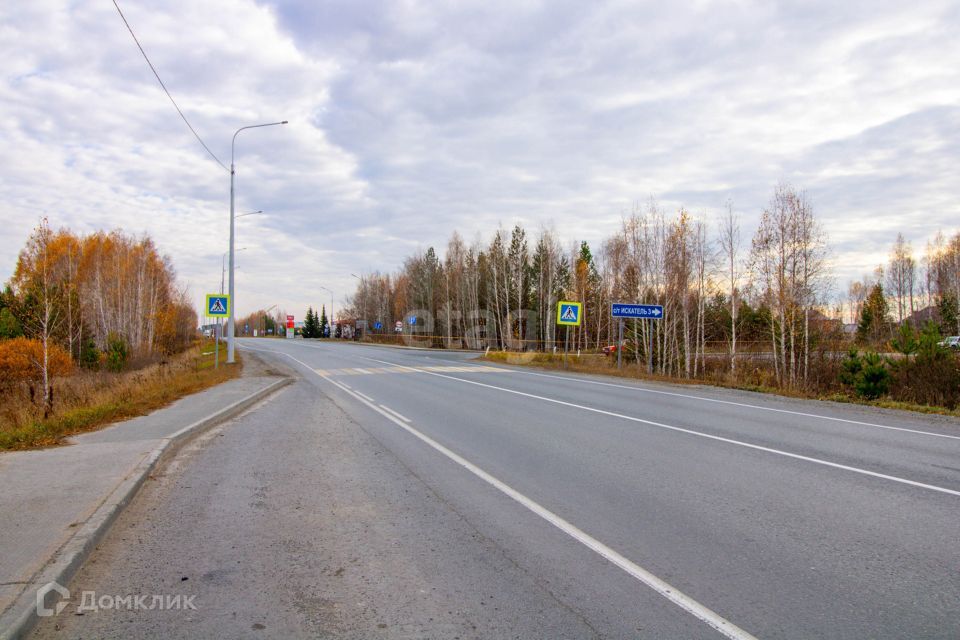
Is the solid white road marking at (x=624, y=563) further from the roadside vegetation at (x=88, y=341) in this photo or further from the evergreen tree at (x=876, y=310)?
the evergreen tree at (x=876, y=310)

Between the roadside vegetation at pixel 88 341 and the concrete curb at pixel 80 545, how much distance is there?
256 cm

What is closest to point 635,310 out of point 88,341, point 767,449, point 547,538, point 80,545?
point 767,449

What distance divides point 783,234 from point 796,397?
14.5 metres

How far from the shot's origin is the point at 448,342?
69.0 metres

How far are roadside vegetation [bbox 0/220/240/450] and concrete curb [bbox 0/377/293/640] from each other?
2.56 metres

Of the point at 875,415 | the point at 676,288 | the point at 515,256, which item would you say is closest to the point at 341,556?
the point at 875,415

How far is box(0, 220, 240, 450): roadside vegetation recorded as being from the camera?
12344mm

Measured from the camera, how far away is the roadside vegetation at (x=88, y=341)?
486 inches

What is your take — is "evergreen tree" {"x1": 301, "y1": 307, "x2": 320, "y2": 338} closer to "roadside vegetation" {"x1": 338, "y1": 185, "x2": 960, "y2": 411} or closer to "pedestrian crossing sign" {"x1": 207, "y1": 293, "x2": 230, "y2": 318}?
"roadside vegetation" {"x1": 338, "y1": 185, "x2": 960, "y2": 411}

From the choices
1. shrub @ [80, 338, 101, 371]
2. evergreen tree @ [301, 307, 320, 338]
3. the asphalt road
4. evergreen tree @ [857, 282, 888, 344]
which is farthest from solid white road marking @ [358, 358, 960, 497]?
evergreen tree @ [301, 307, 320, 338]

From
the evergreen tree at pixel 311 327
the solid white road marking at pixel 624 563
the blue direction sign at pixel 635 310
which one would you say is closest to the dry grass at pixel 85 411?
the solid white road marking at pixel 624 563

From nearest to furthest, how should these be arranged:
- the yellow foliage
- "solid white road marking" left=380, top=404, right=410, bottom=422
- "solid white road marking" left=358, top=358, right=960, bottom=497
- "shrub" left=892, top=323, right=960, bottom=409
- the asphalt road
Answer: the asphalt road → "solid white road marking" left=358, top=358, right=960, bottom=497 → "solid white road marking" left=380, top=404, right=410, bottom=422 → "shrub" left=892, top=323, right=960, bottom=409 → the yellow foliage

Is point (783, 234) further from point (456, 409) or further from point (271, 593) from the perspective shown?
point (271, 593)

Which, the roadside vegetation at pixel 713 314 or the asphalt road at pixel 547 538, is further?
the roadside vegetation at pixel 713 314
